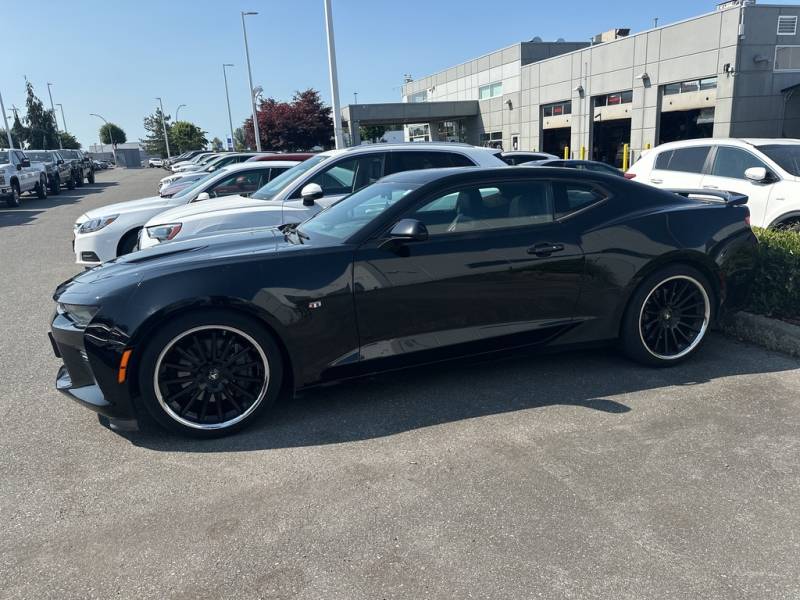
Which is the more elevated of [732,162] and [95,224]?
[732,162]

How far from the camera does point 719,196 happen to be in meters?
5.10

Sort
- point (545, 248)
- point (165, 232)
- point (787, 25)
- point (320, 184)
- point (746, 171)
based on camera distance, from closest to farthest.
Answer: point (545, 248)
point (165, 232)
point (320, 184)
point (746, 171)
point (787, 25)

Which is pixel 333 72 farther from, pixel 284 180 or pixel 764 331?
pixel 764 331

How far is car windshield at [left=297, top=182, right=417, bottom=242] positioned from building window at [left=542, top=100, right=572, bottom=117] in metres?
30.2

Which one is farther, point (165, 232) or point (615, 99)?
point (615, 99)

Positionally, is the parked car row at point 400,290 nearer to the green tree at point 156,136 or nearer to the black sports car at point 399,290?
the black sports car at point 399,290

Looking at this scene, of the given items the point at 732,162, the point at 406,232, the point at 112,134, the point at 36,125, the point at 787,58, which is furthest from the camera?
the point at 112,134

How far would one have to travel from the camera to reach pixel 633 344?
179 inches

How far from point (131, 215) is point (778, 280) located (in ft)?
25.6

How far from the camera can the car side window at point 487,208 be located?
4141 mm

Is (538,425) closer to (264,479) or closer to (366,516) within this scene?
(366,516)

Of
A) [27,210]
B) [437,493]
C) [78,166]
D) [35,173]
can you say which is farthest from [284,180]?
[78,166]

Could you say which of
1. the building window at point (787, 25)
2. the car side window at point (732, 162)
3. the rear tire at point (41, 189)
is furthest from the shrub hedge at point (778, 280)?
the rear tire at point (41, 189)

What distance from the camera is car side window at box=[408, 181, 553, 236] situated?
4141mm
